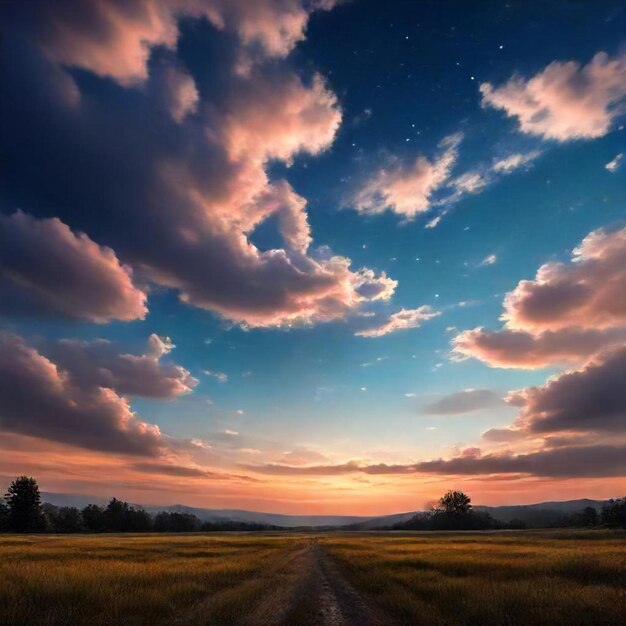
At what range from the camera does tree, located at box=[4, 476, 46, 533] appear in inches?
4144

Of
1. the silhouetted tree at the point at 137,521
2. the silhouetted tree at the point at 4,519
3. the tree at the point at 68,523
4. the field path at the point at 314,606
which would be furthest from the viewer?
the silhouetted tree at the point at 137,521

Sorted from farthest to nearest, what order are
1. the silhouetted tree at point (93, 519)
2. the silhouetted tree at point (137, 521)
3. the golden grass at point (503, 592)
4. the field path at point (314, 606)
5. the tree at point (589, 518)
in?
the tree at point (589, 518) < the silhouetted tree at point (137, 521) < the silhouetted tree at point (93, 519) < the golden grass at point (503, 592) < the field path at point (314, 606)

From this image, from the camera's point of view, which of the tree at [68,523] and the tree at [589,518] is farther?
the tree at [589,518]

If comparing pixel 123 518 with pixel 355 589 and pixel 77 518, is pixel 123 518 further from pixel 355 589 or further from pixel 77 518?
pixel 355 589

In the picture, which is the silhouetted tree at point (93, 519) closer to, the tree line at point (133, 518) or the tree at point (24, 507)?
the tree line at point (133, 518)

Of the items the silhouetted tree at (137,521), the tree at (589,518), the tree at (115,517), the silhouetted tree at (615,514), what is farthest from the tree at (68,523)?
the tree at (589,518)

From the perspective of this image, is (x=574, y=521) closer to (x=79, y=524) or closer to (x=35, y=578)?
(x=79, y=524)

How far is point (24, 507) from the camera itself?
348ft

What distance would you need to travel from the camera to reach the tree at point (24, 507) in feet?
345

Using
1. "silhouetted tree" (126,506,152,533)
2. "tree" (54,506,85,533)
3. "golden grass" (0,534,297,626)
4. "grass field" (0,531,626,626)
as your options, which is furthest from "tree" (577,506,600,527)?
"golden grass" (0,534,297,626)

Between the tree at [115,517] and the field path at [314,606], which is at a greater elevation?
the tree at [115,517]

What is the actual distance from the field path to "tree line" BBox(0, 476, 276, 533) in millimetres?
110468

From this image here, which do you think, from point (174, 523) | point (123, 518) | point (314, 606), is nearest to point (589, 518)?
point (174, 523)

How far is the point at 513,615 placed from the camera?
14805 millimetres
